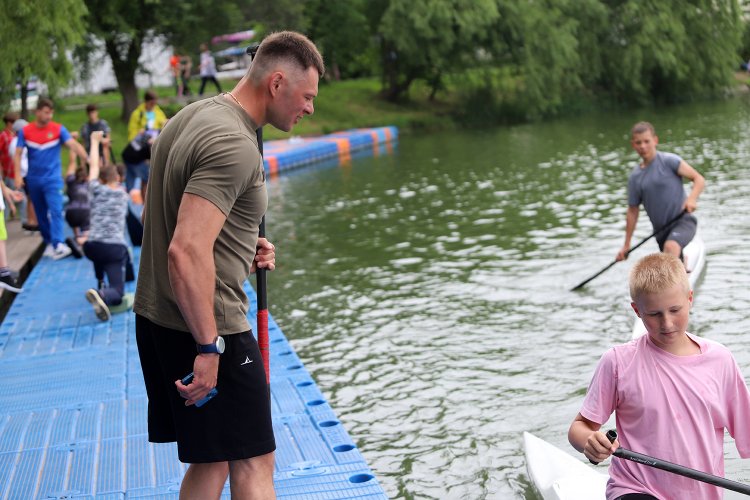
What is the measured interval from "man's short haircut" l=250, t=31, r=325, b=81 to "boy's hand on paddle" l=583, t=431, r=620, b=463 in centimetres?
152

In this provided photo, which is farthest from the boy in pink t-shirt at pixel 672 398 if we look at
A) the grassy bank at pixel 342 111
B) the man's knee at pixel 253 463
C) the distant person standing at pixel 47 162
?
the grassy bank at pixel 342 111

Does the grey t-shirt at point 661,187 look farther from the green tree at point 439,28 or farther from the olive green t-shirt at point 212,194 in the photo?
the green tree at point 439,28

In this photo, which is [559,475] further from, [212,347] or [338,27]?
[338,27]

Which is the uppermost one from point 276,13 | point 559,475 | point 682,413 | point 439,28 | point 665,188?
point 276,13

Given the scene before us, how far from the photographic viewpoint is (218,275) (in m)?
3.32

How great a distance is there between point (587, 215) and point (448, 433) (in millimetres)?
8023

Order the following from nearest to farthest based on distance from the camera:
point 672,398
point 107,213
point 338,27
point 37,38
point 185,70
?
point 672,398, point 107,213, point 37,38, point 185,70, point 338,27

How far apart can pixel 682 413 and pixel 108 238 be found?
652 cm

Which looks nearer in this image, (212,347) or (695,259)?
(212,347)

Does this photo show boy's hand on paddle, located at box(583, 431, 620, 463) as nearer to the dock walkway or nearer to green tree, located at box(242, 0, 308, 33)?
the dock walkway

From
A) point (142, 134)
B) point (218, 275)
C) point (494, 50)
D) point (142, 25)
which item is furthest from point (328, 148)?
point (218, 275)

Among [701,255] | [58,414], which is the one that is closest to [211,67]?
[701,255]

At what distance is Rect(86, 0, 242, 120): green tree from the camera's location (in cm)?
2636

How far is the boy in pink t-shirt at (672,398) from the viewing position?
10.8 feet
